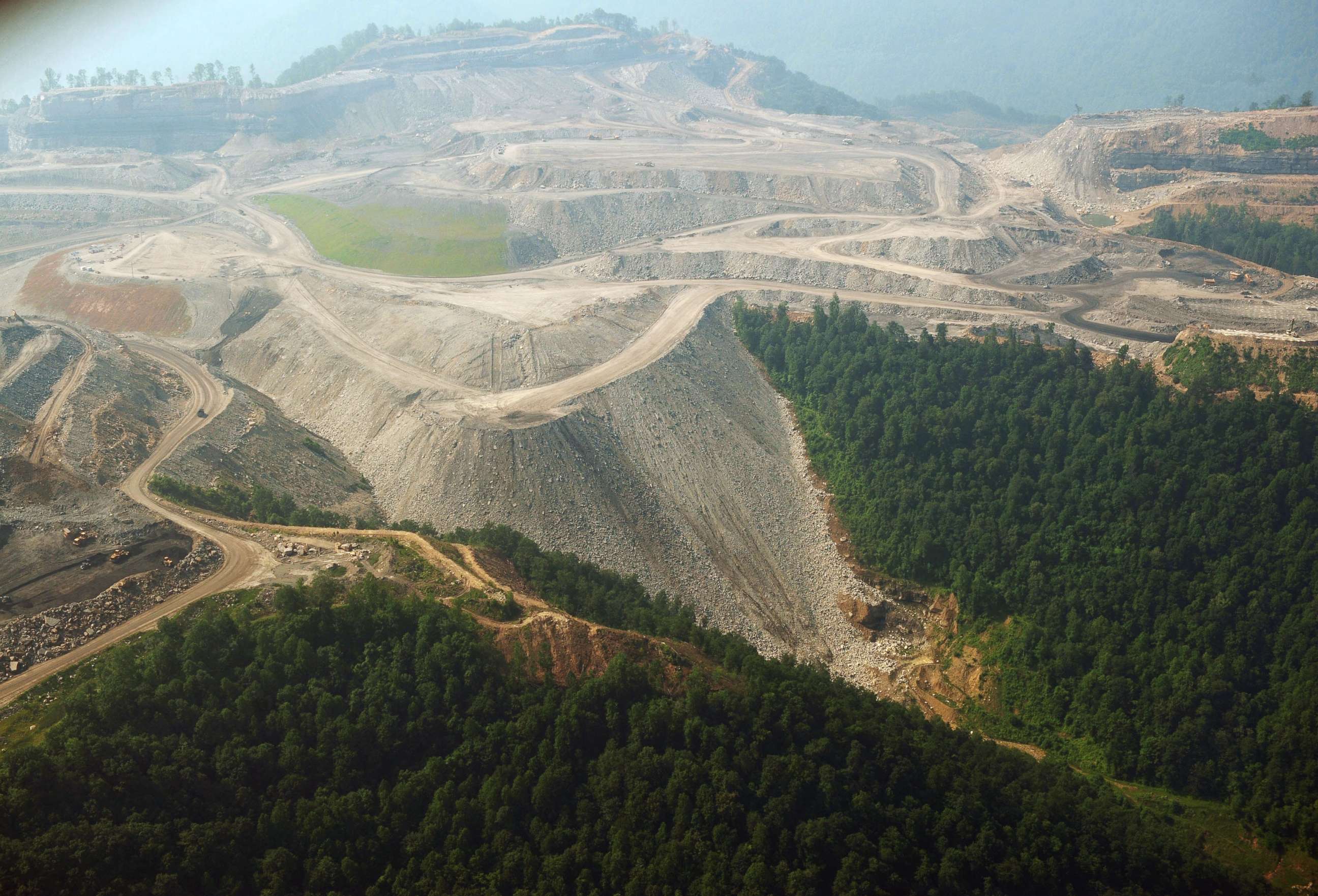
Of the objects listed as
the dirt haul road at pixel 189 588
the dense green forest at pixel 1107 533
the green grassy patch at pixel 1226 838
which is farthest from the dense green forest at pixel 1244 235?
the dirt haul road at pixel 189 588

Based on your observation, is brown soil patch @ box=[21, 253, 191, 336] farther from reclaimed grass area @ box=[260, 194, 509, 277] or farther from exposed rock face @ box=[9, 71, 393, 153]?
exposed rock face @ box=[9, 71, 393, 153]

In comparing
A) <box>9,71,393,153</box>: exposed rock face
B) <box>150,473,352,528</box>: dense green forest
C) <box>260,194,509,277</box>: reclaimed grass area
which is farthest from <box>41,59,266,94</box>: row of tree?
<box>150,473,352,528</box>: dense green forest

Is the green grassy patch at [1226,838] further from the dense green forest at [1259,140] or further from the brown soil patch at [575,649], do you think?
the dense green forest at [1259,140]

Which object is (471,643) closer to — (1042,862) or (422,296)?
(1042,862)

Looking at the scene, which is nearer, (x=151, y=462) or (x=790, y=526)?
(x=151, y=462)

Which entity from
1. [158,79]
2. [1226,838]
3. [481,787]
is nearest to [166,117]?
[158,79]

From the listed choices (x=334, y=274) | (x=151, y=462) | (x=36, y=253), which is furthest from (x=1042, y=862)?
(x=36, y=253)
